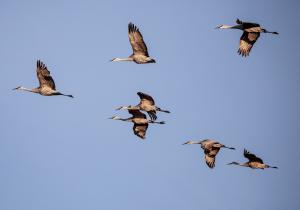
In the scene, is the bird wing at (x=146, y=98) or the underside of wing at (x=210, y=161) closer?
the bird wing at (x=146, y=98)

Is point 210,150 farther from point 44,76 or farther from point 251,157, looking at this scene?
point 44,76

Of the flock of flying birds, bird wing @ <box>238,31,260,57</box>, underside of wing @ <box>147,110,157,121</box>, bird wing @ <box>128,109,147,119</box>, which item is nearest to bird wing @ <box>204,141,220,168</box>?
the flock of flying birds

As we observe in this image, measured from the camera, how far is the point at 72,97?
1908 inches

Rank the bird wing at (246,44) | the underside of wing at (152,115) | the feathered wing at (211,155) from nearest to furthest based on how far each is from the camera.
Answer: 1. the underside of wing at (152,115)
2. the bird wing at (246,44)
3. the feathered wing at (211,155)

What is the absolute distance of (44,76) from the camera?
159 ft

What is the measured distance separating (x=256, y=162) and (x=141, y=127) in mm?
6223

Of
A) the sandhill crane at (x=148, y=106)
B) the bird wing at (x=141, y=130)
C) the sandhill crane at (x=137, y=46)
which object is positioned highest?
the sandhill crane at (x=137, y=46)

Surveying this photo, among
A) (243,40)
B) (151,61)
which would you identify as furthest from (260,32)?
(151,61)

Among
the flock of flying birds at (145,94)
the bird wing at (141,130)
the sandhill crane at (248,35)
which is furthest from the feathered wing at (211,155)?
the sandhill crane at (248,35)

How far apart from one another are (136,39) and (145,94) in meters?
2.85

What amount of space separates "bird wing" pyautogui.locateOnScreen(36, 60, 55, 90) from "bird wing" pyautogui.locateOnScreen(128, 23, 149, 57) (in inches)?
175

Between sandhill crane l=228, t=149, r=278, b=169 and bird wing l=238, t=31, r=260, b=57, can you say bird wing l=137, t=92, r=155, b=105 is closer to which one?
bird wing l=238, t=31, r=260, b=57

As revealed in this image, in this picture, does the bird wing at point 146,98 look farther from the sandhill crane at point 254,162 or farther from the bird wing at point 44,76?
the sandhill crane at point 254,162

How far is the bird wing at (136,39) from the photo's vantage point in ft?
161
